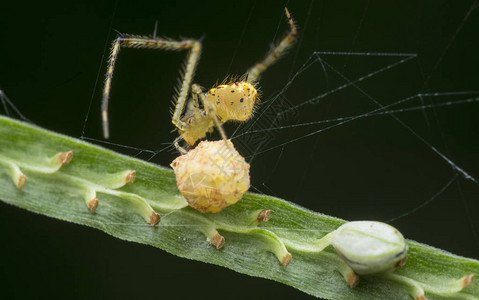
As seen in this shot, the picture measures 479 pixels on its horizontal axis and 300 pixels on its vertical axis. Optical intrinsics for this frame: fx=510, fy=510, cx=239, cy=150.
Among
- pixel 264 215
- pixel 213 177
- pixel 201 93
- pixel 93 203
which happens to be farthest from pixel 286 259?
pixel 201 93

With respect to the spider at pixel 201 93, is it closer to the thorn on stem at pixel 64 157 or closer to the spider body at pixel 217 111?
the spider body at pixel 217 111

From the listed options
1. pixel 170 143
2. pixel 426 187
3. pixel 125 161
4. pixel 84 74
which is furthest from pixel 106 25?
pixel 426 187

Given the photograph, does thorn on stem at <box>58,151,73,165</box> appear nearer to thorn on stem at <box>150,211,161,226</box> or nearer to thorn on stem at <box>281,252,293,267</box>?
thorn on stem at <box>150,211,161,226</box>

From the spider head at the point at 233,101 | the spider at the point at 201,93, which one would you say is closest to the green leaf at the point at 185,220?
the spider at the point at 201,93

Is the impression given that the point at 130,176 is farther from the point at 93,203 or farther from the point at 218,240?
the point at 218,240

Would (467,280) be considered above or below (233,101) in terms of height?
below
